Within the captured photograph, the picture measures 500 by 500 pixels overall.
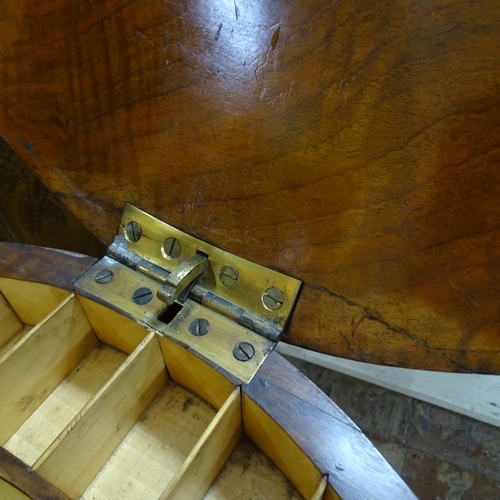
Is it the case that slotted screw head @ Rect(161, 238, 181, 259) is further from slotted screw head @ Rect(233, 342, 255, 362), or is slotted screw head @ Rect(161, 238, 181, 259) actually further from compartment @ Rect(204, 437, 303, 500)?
compartment @ Rect(204, 437, 303, 500)

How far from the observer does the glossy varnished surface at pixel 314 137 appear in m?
0.49

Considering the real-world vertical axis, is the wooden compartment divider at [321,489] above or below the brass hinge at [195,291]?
below

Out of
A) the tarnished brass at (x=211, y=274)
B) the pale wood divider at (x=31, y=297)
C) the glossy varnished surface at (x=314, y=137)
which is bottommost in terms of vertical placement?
the pale wood divider at (x=31, y=297)

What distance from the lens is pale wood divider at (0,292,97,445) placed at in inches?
24.8

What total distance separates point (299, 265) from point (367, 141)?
0.19 m

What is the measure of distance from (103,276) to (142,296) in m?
0.07

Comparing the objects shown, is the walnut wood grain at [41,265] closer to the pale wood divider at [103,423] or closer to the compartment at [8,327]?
the compartment at [8,327]

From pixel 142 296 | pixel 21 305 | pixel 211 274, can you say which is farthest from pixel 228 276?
pixel 21 305

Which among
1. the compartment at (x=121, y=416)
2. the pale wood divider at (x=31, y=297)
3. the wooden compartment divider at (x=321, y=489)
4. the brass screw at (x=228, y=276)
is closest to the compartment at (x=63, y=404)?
the compartment at (x=121, y=416)

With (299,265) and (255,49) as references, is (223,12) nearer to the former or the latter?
(255,49)

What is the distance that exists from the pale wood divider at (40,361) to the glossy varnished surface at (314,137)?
0.18 meters

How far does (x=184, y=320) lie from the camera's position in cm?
65

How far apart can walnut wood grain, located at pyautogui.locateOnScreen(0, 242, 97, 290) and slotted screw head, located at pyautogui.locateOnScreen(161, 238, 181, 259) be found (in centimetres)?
12

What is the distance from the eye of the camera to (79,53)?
0.66 metres
